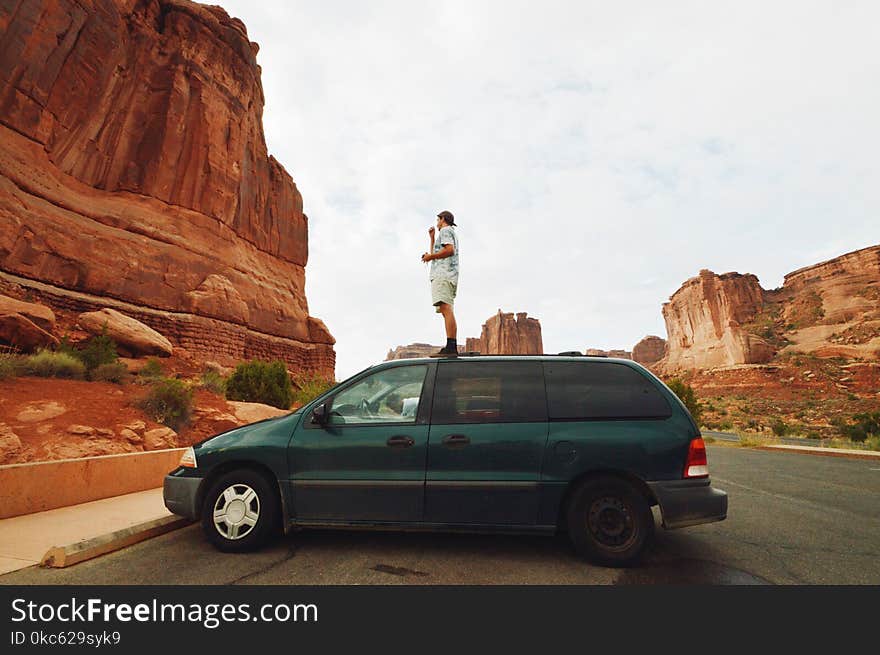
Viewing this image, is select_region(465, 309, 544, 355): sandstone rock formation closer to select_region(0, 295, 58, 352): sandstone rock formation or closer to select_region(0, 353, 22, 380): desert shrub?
select_region(0, 295, 58, 352): sandstone rock formation

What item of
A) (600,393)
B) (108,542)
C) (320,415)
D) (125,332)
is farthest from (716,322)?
(108,542)

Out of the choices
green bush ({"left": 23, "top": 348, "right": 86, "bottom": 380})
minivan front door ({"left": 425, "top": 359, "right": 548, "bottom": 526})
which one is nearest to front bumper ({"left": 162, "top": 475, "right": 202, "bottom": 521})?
minivan front door ({"left": 425, "top": 359, "right": 548, "bottom": 526})

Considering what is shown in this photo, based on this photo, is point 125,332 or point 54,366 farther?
point 125,332

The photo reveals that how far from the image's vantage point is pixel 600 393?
145 inches

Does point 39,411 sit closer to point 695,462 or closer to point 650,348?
point 695,462

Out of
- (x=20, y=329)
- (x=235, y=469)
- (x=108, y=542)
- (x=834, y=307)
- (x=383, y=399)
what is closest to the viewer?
(x=108, y=542)

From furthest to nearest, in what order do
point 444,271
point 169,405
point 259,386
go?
point 259,386, point 169,405, point 444,271

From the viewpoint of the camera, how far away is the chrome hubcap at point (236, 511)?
12.1 ft

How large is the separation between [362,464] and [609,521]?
2044 mm

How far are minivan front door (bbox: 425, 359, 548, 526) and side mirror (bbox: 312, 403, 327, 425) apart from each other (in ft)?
3.16

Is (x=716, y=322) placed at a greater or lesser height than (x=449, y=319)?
greater

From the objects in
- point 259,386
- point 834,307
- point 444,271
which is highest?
point 834,307
